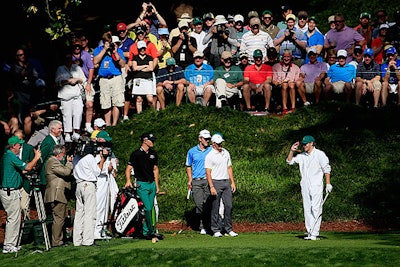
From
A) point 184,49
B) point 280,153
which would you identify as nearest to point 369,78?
point 280,153

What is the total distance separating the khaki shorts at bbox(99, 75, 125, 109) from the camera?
29922 millimetres

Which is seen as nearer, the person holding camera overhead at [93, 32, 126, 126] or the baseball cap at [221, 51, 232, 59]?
the person holding camera overhead at [93, 32, 126, 126]

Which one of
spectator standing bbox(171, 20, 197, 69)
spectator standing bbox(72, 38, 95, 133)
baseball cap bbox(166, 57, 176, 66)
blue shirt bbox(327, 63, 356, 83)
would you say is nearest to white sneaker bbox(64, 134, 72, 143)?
spectator standing bbox(72, 38, 95, 133)

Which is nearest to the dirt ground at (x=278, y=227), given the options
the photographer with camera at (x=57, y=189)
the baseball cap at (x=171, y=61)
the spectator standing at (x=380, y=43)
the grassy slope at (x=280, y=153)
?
the grassy slope at (x=280, y=153)

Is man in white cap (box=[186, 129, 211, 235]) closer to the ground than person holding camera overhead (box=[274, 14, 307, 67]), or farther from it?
closer to the ground

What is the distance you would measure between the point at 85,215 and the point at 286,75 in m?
9.11

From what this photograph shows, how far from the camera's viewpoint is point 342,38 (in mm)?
31312

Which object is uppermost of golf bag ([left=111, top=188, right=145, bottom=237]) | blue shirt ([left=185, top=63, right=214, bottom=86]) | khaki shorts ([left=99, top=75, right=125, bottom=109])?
blue shirt ([left=185, top=63, right=214, bottom=86])

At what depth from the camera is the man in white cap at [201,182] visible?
24.9 m

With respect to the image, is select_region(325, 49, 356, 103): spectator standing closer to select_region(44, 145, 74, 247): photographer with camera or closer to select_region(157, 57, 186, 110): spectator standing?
select_region(157, 57, 186, 110): spectator standing

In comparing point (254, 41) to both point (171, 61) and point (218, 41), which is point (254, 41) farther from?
point (171, 61)

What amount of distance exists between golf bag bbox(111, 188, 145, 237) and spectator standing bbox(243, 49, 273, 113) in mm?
7078

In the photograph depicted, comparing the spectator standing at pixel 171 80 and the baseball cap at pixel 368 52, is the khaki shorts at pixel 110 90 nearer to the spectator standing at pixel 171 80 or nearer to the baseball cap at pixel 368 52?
the spectator standing at pixel 171 80

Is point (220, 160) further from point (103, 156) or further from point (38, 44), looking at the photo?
point (38, 44)
